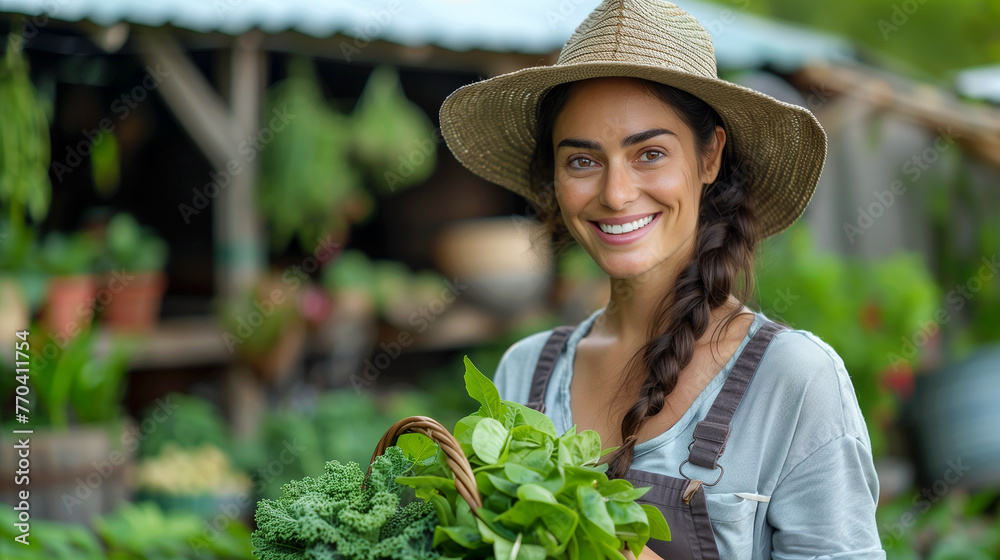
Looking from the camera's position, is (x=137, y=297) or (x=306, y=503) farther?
(x=137, y=297)

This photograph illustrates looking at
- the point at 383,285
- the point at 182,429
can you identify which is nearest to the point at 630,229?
the point at 182,429

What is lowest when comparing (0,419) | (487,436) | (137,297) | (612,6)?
(0,419)

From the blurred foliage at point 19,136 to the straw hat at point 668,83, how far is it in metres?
2.09

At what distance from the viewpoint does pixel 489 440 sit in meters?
1.21

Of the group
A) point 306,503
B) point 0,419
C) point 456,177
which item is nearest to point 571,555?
point 306,503

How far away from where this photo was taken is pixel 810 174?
1738mm

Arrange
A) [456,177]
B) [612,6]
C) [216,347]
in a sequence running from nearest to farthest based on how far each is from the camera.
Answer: [612,6] → [216,347] → [456,177]

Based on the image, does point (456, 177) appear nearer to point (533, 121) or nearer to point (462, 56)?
point (462, 56)

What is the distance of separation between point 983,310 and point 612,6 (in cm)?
589

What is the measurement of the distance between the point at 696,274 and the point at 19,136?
2.80 meters
